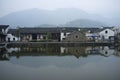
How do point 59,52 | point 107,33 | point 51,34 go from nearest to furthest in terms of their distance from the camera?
point 59,52 → point 107,33 → point 51,34

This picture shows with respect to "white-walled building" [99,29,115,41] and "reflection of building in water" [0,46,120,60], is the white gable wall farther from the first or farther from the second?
"reflection of building in water" [0,46,120,60]

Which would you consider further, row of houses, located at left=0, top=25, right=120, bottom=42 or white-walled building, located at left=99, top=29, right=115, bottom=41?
white-walled building, located at left=99, top=29, right=115, bottom=41

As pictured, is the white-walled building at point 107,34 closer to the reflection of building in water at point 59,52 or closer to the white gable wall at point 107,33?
the white gable wall at point 107,33

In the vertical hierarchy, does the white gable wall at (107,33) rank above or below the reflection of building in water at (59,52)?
above

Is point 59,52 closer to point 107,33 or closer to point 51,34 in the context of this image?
point 51,34

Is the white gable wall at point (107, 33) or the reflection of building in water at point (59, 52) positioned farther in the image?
the white gable wall at point (107, 33)

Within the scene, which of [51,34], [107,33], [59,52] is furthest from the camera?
[51,34]

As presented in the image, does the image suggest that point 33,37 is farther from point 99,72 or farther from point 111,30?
point 99,72

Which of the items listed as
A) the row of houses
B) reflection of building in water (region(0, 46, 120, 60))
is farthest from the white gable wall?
reflection of building in water (region(0, 46, 120, 60))

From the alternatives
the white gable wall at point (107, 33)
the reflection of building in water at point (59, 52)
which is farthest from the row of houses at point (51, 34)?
the reflection of building in water at point (59, 52)

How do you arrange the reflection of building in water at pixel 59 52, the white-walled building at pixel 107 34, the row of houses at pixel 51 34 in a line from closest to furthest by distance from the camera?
the reflection of building in water at pixel 59 52 → the row of houses at pixel 51 34 → the white-walled building at pixel 107 34

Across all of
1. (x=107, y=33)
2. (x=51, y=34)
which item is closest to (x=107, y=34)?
(x=107, y=33)

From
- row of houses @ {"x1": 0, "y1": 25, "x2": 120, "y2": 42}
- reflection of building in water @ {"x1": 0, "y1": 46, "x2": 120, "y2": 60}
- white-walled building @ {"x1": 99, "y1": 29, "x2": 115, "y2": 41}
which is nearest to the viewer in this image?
reflection of building in water @ {"x1": 0, "y1": 46, "x2": 120, "y2": 60}

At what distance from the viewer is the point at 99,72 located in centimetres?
658
